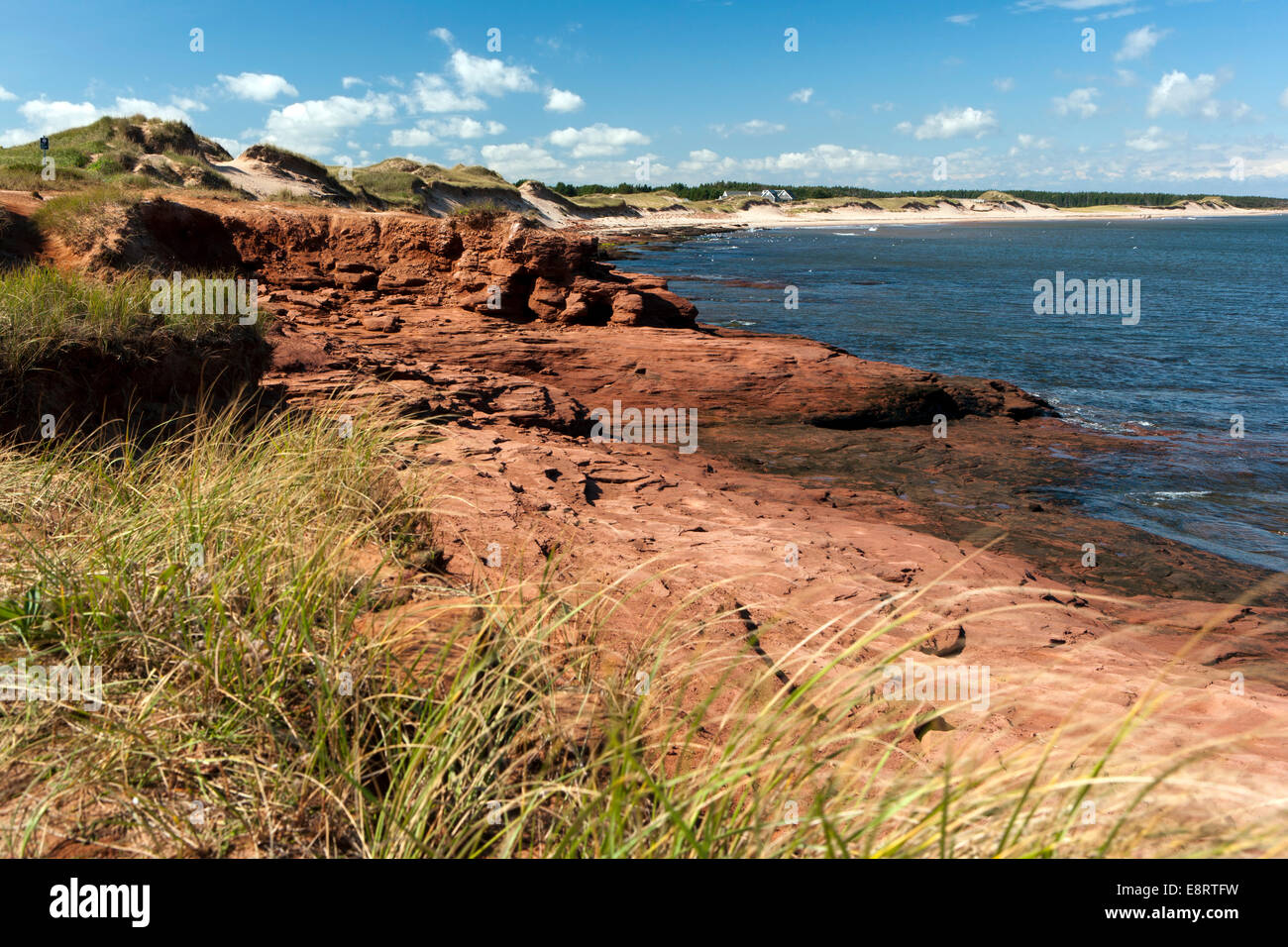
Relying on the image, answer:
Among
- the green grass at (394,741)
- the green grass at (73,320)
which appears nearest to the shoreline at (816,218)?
the green grass at (73,320)

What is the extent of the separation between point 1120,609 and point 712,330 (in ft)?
35.3

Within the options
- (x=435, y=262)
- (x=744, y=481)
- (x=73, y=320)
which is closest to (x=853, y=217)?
(x=435, y=262)

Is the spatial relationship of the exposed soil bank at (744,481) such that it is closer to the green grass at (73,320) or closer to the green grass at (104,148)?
the green grass at (73,320)

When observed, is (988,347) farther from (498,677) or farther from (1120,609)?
(498,677)

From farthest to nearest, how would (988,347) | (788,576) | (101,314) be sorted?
(988,347) < (101,314) < (788,576)

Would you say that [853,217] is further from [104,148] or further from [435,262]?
[435,262]

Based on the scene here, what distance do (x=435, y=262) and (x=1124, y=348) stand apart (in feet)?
68.4

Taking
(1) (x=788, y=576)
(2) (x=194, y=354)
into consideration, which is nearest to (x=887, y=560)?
(1) (x=788, y=576)

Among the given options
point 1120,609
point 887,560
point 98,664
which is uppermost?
point 98,664

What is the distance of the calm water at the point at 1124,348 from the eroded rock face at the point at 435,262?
29.7ft

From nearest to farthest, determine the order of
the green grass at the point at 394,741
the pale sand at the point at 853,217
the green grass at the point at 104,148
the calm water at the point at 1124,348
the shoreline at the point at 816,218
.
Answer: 1. the green grass at the point at 394,741
2. the calm water at the point at 1124,348
3. the green grass at the point at 104,148
4. the shoreline at the point at 816,218
5. the pale sand at the point at 853,217

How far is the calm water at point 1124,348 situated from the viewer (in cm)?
1082
